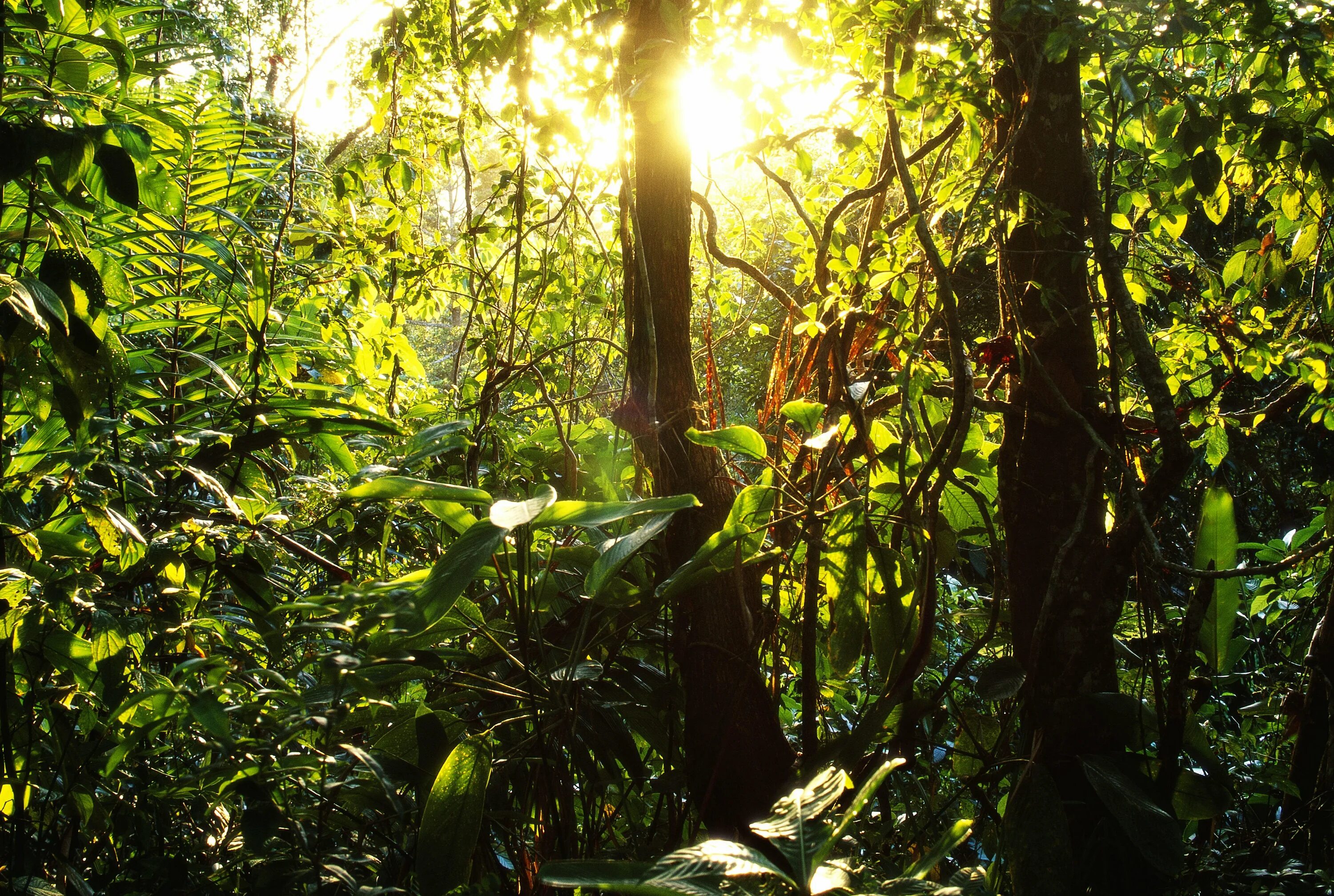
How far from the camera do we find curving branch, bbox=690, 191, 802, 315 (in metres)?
1.26

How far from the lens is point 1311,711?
3.75ft

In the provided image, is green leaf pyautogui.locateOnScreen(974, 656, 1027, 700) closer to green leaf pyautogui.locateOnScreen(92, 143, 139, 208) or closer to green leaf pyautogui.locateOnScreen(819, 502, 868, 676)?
green leaf pyautogui.locateOnScreen(819, 502, 868, 676)

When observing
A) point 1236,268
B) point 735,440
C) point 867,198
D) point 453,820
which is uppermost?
point 867,198

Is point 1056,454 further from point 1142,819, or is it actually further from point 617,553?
point 617,553

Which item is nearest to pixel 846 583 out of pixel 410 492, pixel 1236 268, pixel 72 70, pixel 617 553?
pixel 617 553

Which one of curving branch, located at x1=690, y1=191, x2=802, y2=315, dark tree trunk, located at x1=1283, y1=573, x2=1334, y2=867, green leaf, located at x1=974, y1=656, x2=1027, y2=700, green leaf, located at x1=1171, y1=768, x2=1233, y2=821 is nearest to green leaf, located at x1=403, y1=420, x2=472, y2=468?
curving branch, located at x1=690, y1=191, x2=802, y2=315

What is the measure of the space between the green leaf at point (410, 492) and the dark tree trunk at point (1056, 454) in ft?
2.20

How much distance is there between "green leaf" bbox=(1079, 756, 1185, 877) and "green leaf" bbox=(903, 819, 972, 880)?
0.80 feet

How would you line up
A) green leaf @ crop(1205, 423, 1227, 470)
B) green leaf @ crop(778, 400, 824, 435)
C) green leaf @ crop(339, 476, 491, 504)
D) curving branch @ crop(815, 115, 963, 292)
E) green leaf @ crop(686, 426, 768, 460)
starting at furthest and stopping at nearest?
green leaf @ crop(1205, 423, 1227, 470), curving branch @ crop(815, 115, 963, 292), green leaf @ crop(778, 400, 824, 435), green leaf @ crop(686, 426, 768, 460), green leaf @ crop(339, 476, 491, 504)

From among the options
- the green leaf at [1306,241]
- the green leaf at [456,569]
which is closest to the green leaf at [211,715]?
the green leaf at [456,569]

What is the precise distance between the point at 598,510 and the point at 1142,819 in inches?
24.9

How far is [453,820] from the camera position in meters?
0.80

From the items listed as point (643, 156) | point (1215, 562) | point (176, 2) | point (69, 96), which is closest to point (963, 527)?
point (1215, 562)

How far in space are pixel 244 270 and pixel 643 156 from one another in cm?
59
